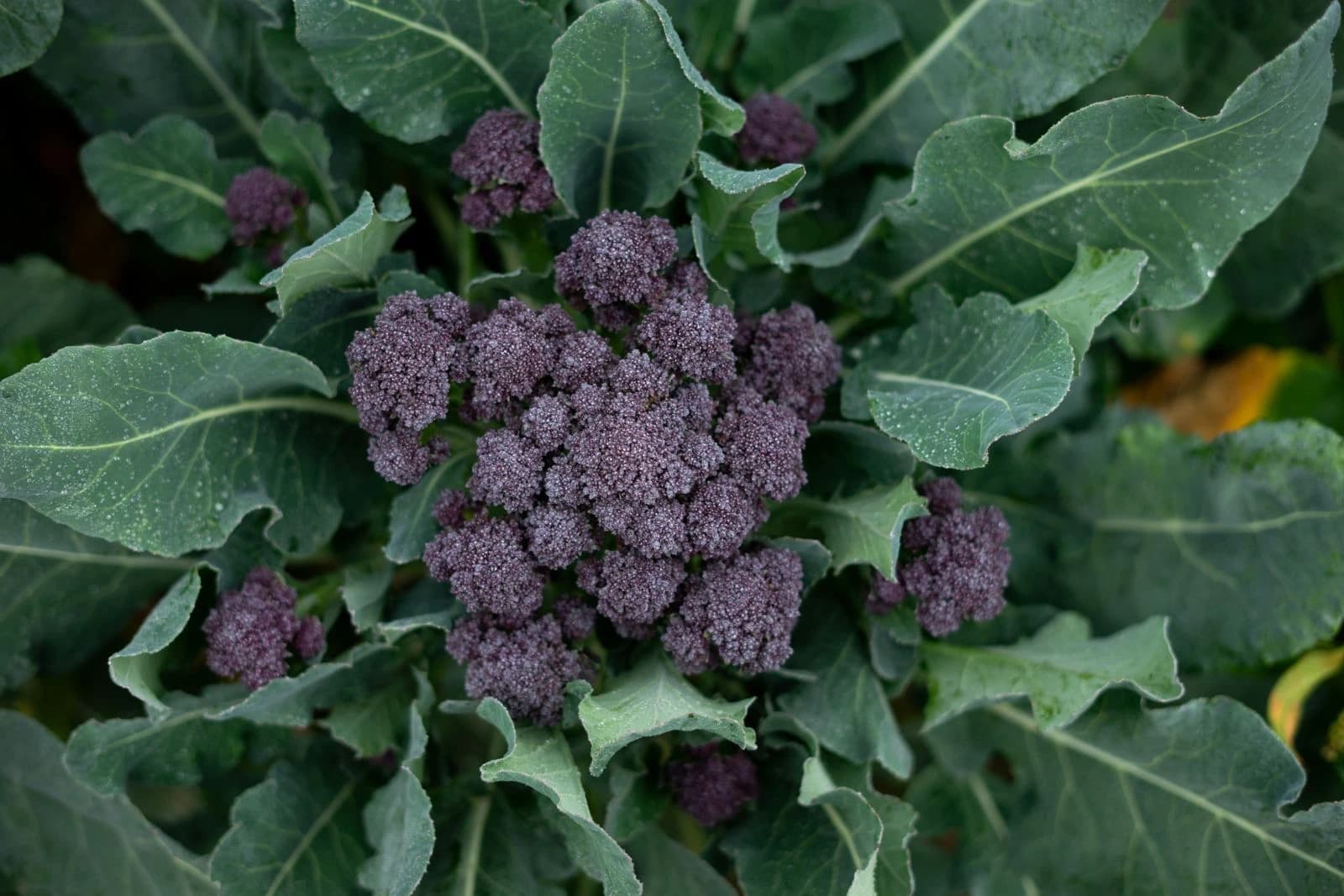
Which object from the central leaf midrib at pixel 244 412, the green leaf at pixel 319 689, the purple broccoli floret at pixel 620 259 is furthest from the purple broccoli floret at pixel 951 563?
the central leaf midrib at pixel 244 412

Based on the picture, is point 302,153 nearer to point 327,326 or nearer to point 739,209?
point 327,326

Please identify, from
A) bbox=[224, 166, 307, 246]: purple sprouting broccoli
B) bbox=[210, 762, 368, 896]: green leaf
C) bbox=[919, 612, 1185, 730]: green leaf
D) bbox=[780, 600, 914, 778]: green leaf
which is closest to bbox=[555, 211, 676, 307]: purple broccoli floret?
bbox=[224, 166, 307, 246]: purple sprouting broccoli

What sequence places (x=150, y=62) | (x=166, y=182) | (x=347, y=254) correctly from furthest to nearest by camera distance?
(x=150, y=62) < (x=166, y=182) < (x=347, y=254)

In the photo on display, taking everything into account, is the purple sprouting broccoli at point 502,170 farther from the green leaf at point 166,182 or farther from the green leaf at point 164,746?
the green leaf at point 164,746

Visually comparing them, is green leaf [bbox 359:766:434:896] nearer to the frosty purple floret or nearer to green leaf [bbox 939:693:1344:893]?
the frosty purple floret

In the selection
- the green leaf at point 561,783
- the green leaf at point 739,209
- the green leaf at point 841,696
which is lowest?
the green leaf at point 841,696

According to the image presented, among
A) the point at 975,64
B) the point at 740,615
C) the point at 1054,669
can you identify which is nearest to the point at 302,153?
the point at 740,615
